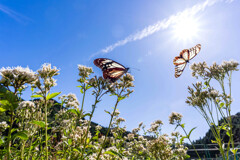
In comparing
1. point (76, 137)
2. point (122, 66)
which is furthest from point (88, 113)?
point (122, 66)

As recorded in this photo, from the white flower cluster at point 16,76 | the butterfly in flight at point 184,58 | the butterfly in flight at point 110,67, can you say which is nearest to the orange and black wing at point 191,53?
the butterfly in flight at point 184,58

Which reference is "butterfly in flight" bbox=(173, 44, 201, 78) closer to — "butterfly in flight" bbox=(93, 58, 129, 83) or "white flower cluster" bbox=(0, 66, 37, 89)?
"butterfly in flight" bbox=(93, 58, 129, 83)

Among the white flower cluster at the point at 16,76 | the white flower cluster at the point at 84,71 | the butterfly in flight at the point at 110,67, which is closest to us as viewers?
the white flower cluster at the point at 16,76

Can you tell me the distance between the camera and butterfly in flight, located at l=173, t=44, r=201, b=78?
19.7 feet

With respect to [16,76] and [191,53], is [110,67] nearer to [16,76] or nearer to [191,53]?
[16,76]

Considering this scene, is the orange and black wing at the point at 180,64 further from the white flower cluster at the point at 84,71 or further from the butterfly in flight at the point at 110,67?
the white flower cluster at the point at 84,71

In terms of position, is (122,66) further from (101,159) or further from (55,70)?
(101,159)

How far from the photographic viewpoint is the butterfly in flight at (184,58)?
19.7ft

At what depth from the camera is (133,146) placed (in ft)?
20.1

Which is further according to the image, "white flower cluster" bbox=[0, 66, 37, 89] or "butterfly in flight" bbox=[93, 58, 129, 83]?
"butterfly in flight" bbox=[93, 58, 129, 83]

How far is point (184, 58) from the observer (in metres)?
6.36

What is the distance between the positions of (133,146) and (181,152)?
2052 mm

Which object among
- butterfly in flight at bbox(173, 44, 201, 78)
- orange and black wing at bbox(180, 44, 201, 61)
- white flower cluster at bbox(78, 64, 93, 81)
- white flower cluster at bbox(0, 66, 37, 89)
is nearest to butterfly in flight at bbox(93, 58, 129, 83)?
white flower cluster at bbox(78, 64, 93, 81)

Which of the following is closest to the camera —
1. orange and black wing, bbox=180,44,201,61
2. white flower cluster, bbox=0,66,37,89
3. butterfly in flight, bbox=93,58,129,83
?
white flower cluster, bbox=0,66,37,89
